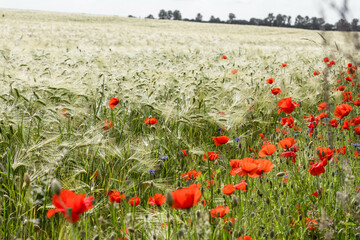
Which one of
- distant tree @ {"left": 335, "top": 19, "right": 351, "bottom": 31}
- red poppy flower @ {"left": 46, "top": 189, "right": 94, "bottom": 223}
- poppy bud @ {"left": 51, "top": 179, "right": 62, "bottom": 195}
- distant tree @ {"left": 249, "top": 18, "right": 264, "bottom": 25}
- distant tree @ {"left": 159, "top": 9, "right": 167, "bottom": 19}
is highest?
distant tree @ {"left": 159, "top": 9, "right": 167, "bottom": 19}

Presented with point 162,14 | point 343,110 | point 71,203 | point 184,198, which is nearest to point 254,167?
point 184,198

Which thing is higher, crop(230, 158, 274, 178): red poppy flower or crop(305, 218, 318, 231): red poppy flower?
crop(230, 158, 274, 178): red poppy flower

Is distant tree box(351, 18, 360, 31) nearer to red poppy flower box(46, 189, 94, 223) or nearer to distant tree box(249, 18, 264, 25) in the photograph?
red poppy flower box(46, 189, 94, 223)

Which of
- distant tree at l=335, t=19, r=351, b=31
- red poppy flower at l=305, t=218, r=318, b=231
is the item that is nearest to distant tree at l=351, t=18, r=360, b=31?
distant tree at l=335, t=19, r=351, b=31

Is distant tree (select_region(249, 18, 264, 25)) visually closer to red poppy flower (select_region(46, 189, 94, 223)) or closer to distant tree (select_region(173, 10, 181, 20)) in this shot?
distant tree (select_region(173, 10, 181, 20))

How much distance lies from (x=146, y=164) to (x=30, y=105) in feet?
3.71

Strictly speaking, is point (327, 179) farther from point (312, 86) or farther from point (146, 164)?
point (312, 86)

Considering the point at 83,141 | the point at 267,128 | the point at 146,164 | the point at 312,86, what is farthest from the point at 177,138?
the point at 312,86

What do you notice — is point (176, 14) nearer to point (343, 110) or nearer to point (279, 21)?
point (279, 21)

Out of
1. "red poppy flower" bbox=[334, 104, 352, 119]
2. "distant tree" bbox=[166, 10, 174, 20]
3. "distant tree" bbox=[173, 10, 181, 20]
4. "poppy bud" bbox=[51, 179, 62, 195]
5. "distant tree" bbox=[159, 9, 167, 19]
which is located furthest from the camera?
"distant tree" bbox=[166, 10, 174, 20]

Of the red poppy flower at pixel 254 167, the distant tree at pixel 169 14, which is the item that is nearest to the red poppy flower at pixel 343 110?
the red poppy flower at pixel 254 167

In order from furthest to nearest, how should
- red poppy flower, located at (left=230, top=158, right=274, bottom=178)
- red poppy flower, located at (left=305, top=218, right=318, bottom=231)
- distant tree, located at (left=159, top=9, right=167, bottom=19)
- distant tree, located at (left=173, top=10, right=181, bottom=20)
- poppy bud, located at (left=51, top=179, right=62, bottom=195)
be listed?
distant tree, located at (left=159, top=9, right=167, bottom=19)
distant tree, located at (left=173, top=10, right=181, bottom=20)
red poppy flower, located at (left=305, top=218, right=318, bottom=231)
red poppy flower, located at (left=230, top=158, right=274, bottom=178)
poppy bud, located at (left=51, top=179, right=62, bottom=195)

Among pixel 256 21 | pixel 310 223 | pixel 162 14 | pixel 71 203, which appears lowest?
pixel 310 223

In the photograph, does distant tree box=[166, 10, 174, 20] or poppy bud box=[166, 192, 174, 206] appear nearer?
poppy bud box=[166, 192, 174, 206]
